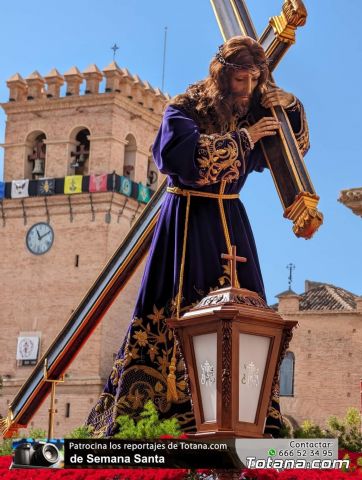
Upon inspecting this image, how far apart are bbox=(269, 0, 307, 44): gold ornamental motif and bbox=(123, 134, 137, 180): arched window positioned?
50.3 metres

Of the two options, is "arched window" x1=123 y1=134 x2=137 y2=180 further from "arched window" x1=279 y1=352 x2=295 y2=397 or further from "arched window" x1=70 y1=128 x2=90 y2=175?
"arched window" x1=279 y1=352 x2=295 y2=397

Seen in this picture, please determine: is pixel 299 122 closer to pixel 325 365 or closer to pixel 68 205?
pixel 325 365

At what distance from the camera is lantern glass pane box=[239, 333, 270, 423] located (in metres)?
5.00

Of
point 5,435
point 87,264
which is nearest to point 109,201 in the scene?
point 87,264

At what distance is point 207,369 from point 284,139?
2.47 m

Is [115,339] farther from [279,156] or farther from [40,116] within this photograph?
[279,156]

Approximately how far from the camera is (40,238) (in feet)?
185

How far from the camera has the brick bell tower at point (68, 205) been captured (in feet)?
181

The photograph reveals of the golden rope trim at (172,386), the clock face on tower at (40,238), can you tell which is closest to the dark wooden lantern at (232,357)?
the golden rope trim at (172,386)

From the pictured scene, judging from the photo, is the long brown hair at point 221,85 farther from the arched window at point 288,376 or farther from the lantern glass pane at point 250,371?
the arched window at point 288,376

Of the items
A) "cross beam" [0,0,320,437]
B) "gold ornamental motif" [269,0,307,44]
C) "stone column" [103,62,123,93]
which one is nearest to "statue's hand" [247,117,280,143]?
"gold ornamental motif" [269,0,307,44]

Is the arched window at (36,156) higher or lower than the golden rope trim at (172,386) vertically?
higher

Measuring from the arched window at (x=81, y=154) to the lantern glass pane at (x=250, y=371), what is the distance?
5311cm

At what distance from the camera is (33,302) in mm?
55969
